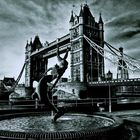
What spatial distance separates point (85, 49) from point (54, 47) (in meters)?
19.4

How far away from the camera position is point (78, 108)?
45.1 ft

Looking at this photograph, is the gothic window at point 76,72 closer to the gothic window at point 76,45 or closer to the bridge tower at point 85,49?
the bridge tower at point 85,49

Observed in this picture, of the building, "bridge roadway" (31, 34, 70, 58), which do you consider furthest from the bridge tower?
"bridge roadway" (31, 34, 70, 58)

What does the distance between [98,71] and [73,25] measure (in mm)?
14087

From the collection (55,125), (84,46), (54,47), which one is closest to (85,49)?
(84,46)

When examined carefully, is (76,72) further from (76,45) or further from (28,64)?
(28,64)

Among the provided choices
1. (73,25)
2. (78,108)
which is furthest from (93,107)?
(73,25)

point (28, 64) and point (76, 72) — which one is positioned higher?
point (28, 64)

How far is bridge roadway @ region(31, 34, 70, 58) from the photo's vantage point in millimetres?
58750

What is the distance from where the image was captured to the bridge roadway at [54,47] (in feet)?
193

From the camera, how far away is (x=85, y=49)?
169 feet

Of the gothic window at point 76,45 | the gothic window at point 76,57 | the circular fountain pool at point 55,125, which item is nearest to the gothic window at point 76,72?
the gothic window at point 76,57

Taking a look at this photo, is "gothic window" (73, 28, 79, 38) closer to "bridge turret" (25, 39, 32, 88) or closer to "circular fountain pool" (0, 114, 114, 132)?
"bridge turret" (25, 39, 32, 88)

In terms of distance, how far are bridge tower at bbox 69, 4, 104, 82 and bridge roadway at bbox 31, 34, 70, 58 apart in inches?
142
